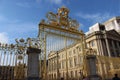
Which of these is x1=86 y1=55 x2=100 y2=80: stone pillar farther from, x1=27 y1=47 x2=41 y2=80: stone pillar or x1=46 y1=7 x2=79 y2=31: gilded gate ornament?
x1=27 y1=47 x2=41 y2=80: stone pillar

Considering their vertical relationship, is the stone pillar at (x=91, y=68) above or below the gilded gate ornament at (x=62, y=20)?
below

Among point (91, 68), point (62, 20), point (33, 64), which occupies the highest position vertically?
point (62, 20)

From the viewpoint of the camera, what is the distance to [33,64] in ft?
26.3

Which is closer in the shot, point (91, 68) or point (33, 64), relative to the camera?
point (33, 64)

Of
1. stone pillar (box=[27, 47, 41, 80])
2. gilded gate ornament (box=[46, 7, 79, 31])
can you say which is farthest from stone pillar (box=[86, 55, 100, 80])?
stone pillar (box=[27, 47, 41, 80])

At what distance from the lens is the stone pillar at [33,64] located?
7.71m

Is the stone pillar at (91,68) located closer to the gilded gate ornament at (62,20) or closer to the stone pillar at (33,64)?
the gilded gate ornament at (62,20)

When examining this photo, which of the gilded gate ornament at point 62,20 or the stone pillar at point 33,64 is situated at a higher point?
the gilded gate ornament at point 62,20

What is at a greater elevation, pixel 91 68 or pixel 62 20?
pixel 62 20

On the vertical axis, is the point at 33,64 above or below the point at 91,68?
above

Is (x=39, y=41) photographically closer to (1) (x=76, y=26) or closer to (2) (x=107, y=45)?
(1) (x=76, y=26)

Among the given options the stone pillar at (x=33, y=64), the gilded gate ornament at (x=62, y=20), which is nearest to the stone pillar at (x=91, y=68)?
the gilded gate ornament at (x=62, y=20)

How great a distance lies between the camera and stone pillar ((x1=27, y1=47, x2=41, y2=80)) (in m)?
7.71

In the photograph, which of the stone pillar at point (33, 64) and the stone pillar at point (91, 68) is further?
the stone pillar at point (91, 68)
